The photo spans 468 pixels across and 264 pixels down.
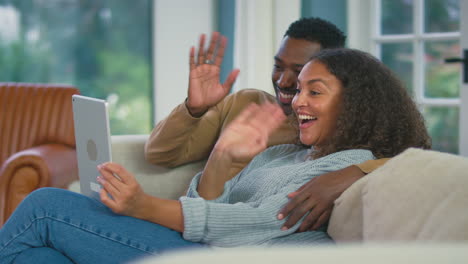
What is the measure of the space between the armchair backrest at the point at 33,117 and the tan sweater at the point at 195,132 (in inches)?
42.9

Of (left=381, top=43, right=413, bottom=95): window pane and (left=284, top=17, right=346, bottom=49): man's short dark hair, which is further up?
(left=284, top=17, right=346, bottom=49): man's short dark hair

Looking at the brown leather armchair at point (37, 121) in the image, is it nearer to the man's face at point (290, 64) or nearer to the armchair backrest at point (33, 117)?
the armchair backrest at point (33, 117)

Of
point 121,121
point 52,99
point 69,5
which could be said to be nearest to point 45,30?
point 69,5

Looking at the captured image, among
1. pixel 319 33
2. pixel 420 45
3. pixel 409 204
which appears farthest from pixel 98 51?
pixel 409 204

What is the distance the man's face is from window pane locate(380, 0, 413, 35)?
96 cm

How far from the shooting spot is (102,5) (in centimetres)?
459

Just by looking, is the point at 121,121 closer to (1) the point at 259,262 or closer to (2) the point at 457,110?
(2) the point at 457,110

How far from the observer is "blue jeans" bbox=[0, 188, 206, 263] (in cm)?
136

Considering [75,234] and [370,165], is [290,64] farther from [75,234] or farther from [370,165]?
[75,234]

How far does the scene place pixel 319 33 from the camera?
2039 millimetres

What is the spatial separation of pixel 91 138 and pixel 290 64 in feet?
2.24

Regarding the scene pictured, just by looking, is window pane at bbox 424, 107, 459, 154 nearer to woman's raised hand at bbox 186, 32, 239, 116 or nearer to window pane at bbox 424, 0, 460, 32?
window pane at bbox 424, 0, 460, 32

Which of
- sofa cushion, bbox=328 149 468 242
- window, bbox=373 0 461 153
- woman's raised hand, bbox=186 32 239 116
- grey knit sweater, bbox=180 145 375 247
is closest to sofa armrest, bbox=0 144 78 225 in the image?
woman's raised hand, bbox=186 32 239 116

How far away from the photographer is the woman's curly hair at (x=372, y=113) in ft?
5.04
